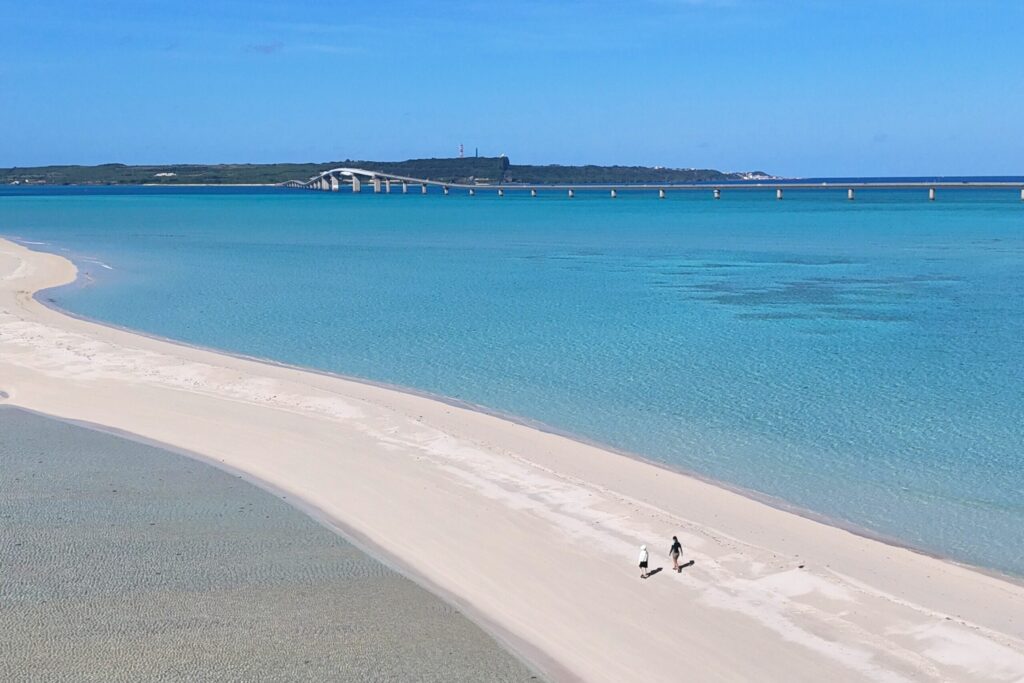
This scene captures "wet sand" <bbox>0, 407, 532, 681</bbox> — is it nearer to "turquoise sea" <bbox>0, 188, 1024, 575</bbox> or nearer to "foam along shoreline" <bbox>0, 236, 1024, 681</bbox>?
"foam along shoreline" <bbox>0, 236, 1024, 681</bbox>

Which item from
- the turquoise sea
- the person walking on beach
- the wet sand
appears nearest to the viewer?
the wet sand

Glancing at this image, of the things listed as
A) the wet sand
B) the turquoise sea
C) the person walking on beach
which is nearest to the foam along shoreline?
the person walking on beach

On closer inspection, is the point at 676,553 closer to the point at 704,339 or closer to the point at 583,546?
the point at 583,546

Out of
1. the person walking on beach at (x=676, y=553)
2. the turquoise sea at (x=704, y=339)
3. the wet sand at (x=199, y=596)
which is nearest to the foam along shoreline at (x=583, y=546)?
the person walking on beach at (x=676, y=553)

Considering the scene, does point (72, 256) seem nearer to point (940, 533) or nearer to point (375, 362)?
point (375, 362)

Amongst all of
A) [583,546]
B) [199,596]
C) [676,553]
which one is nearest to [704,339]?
[583,546]

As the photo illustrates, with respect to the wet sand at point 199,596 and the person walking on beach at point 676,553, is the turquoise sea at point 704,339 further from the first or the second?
the wet sand at point 199,596
